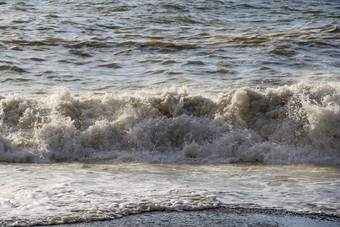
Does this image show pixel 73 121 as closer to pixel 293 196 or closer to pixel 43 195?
pixel 43 195

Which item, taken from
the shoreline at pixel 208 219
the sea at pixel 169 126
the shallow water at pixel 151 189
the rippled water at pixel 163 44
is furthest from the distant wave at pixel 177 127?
the shoreline at pixel 208 219

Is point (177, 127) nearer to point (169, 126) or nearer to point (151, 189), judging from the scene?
point (169, 126)

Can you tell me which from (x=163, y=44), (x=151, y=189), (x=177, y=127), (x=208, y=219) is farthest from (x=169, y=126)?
(x=163, y=44)

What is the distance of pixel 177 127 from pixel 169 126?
114 mm

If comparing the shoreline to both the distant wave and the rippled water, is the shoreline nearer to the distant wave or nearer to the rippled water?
the distant wave

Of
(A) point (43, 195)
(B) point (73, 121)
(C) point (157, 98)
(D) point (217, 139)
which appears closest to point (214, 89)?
(C) point (157, 98)

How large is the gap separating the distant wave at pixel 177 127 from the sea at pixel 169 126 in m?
0.02

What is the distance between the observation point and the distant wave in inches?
269

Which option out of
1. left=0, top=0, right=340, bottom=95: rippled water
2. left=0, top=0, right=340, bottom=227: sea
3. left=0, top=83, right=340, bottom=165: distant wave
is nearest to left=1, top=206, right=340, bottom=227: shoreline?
left=0, top=0, right=340, bottom=227: sea

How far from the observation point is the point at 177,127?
7.43m

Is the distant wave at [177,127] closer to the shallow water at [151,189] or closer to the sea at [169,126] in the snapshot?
the sea at [169,126]

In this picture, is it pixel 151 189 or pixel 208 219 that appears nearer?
pixel 208 219

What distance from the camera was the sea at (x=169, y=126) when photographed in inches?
186

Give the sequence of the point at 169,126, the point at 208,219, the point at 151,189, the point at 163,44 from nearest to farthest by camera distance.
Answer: the point at 208,219
the point at 151,189
the point at 169,126
the point at 163,44
